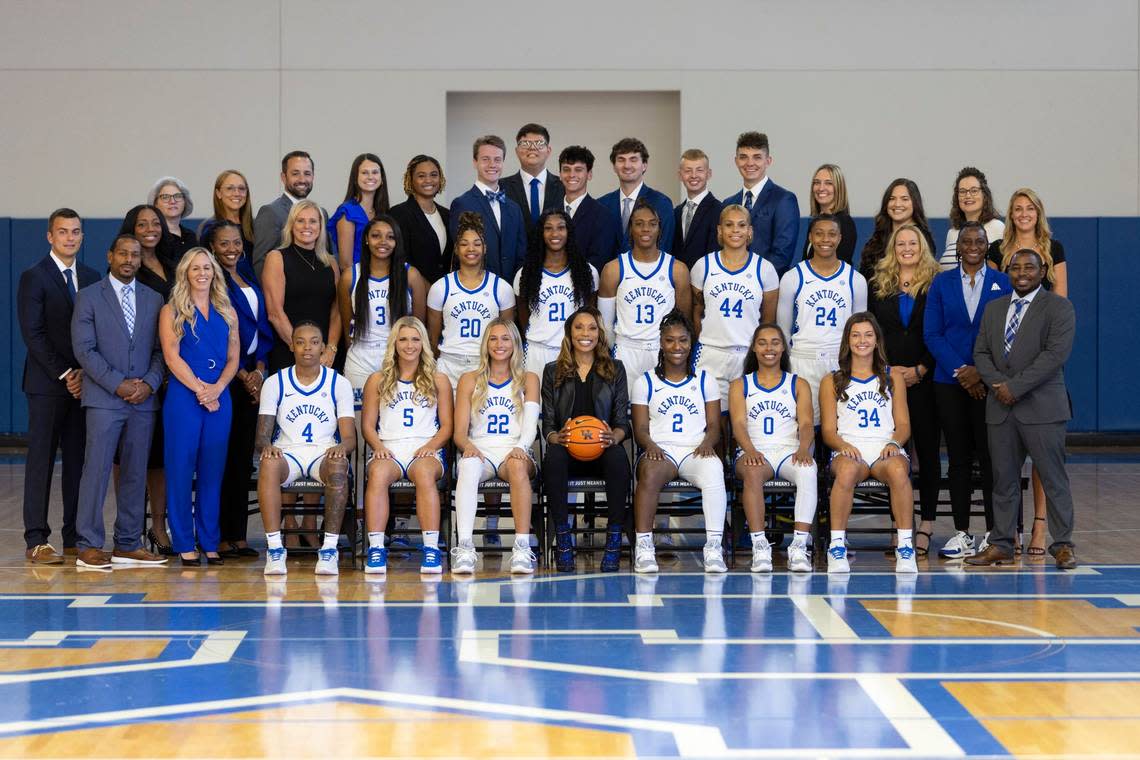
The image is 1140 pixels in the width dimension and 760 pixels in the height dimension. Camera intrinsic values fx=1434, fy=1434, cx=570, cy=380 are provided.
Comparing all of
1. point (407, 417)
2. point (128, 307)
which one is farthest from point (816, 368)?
point (128, 307)

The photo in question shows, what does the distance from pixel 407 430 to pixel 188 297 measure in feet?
3.97

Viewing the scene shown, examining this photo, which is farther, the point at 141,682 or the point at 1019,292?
the point at 1019,292

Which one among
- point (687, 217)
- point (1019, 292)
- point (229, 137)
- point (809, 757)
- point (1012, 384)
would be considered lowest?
point (809, 757)

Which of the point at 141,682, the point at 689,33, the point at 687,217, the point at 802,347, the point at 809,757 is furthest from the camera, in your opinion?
the point at 689,33

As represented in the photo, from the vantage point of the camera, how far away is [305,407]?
6648 mm

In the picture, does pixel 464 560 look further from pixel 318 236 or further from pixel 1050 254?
pixel 1050 254

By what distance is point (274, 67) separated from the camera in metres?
12.3

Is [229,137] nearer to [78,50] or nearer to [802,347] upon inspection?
[78,50]

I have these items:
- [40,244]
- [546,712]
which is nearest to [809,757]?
[546,712]

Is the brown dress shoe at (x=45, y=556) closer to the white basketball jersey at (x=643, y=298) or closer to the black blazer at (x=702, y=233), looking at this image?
the white basketball jersey at (x=643, y=298)

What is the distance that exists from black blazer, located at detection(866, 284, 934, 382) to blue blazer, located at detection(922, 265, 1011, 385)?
3.7 inches

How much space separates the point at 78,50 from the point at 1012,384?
29.3 feet

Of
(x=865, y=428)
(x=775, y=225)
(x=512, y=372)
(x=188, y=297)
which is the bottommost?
(x=865, y=428)

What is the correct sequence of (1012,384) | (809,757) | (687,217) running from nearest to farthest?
(809,757)
(1012,384)
(687,217)
